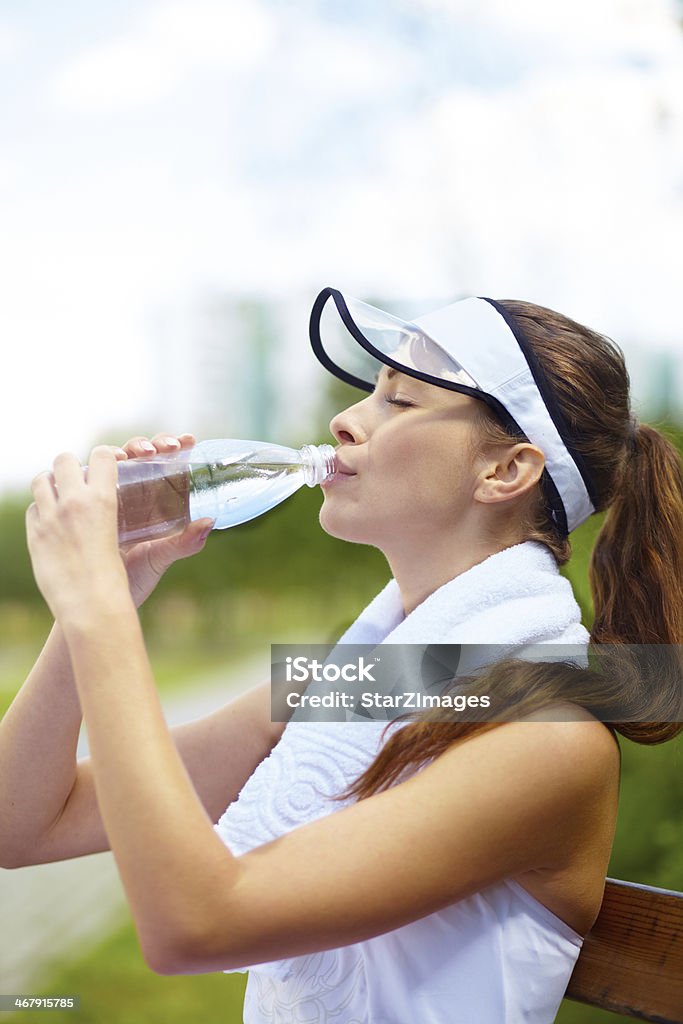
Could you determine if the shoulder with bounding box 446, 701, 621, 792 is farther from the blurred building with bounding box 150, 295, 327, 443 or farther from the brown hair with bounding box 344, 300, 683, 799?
the blurred building with bounding box 150, 295, 327, 443

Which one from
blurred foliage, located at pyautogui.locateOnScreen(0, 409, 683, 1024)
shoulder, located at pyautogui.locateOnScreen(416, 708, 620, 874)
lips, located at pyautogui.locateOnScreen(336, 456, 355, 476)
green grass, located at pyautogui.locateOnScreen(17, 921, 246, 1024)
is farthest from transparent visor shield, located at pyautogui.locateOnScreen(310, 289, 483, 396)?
green grass, located at pyautogui.locateOnScreen(17, 921, 246, 1024)

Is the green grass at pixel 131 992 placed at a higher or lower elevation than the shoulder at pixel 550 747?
lower

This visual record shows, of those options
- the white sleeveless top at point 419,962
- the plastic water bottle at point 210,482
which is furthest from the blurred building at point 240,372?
the white sleeveless top at point 419,962

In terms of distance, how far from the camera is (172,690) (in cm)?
171

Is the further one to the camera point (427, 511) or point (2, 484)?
point (2, 484)

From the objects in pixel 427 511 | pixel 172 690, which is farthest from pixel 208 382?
pixel 427 511

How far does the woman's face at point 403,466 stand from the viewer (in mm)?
880

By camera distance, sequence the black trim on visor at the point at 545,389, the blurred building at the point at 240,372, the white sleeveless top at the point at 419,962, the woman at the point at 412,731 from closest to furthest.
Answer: the woman at the point at 412,731
the white sleeveless top at the point at 419,962
the black trim on visor at the point at 545,389
the blurred building at the point at 240,372

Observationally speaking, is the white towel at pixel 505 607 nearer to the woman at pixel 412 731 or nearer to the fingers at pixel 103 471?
the woman at pixel 412 731

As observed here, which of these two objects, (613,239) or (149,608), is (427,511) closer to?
(613,239)

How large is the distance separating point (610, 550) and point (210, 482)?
0.41m

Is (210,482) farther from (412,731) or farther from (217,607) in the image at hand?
(217,607)

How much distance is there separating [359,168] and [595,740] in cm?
114

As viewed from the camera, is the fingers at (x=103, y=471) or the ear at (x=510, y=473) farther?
the ear at (x=510, y=473)
